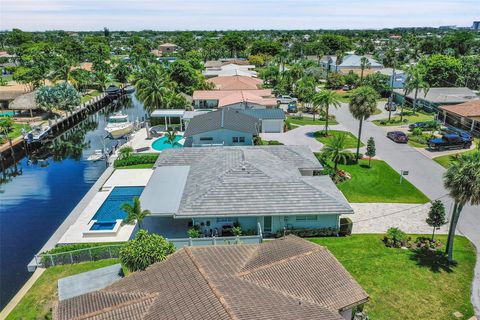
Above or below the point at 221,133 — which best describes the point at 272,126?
below

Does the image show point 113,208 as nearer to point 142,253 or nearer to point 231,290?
point 142,253

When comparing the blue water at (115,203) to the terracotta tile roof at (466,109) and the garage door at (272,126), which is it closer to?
the garage door at (272,126)

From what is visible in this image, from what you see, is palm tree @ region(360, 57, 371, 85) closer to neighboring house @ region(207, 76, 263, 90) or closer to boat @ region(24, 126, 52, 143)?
neighboring house @ region(207, 76, 263, 90)

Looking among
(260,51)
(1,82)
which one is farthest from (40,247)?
(260,51)

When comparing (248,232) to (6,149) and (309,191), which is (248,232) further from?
(6,149)

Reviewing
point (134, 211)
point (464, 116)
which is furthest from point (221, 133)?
point (464, 116)

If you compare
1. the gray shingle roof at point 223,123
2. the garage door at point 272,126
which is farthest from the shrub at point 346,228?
the garage door at point 272,126
